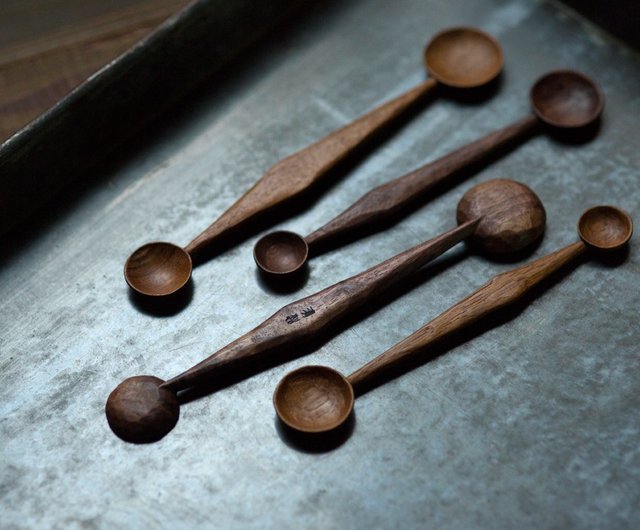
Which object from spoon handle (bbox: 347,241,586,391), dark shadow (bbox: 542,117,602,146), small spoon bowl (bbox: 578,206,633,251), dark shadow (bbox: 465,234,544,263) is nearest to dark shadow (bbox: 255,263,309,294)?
spoon handle (bbox: 347,241,586,391)

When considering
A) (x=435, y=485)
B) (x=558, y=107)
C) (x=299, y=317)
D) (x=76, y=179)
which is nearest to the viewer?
(x=435, y=485)

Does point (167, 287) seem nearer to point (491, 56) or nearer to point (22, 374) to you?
point (22, 374)

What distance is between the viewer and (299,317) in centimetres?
169

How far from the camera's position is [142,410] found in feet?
5.27

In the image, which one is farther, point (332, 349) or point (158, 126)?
point (158, 126)

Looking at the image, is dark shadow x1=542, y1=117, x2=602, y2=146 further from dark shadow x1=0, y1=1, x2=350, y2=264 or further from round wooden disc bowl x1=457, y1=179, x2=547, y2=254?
dark shadow x1=0, y1=1, x2=350, y2=264

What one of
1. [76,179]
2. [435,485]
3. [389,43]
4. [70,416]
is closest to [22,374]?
[70,416]

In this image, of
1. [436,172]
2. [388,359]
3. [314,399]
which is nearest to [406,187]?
[436,172]

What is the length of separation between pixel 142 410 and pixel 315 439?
0.33 metres

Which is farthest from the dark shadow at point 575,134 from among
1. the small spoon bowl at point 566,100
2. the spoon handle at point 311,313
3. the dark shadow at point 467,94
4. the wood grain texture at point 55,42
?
the wood grain texture at point 55,42

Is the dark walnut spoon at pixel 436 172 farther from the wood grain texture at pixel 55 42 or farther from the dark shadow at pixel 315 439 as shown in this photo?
the wood grain texture at pixel 55 42

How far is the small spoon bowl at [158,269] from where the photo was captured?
1782mm

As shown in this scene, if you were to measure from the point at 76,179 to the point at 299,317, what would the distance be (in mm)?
632

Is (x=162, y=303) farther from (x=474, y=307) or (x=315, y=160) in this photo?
(x=474, y=307)
